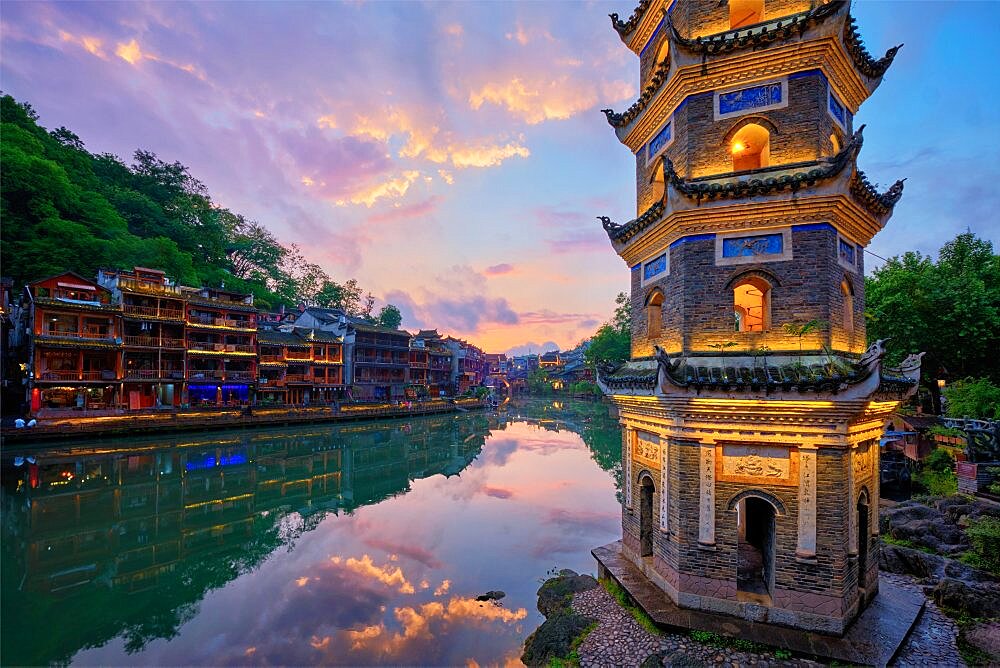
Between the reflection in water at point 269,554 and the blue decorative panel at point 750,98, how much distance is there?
12596 millimetres

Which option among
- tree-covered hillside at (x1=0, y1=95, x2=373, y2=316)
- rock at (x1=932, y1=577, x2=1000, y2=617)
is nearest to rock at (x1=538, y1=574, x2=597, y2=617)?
rock at (x1=932, y1=577, x2=1000, y2=617)

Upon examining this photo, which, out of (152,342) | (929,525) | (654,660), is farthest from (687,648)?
(152,342)

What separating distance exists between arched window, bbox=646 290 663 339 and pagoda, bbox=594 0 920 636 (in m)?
0.58

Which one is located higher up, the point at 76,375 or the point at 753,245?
the point at 753,245

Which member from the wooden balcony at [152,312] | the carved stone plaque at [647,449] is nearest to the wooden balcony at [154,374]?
the wooden balcony at [152,312]

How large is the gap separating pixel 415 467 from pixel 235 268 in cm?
5799

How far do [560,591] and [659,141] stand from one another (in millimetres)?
11528

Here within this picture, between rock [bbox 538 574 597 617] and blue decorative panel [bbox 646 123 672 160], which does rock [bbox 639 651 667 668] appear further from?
blue decorative panel [bbox 646 123 672 160]

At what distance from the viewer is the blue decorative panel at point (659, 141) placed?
10.0m

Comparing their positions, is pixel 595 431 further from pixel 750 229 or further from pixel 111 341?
pixel 111 341

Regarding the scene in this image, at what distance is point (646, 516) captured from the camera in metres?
10.1

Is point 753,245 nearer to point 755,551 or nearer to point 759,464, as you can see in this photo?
point 759,464

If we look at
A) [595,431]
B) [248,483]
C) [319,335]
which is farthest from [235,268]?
[595,431]

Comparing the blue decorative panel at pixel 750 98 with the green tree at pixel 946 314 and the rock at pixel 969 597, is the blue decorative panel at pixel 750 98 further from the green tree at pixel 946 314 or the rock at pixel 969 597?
the green tree at pixel 946 314
